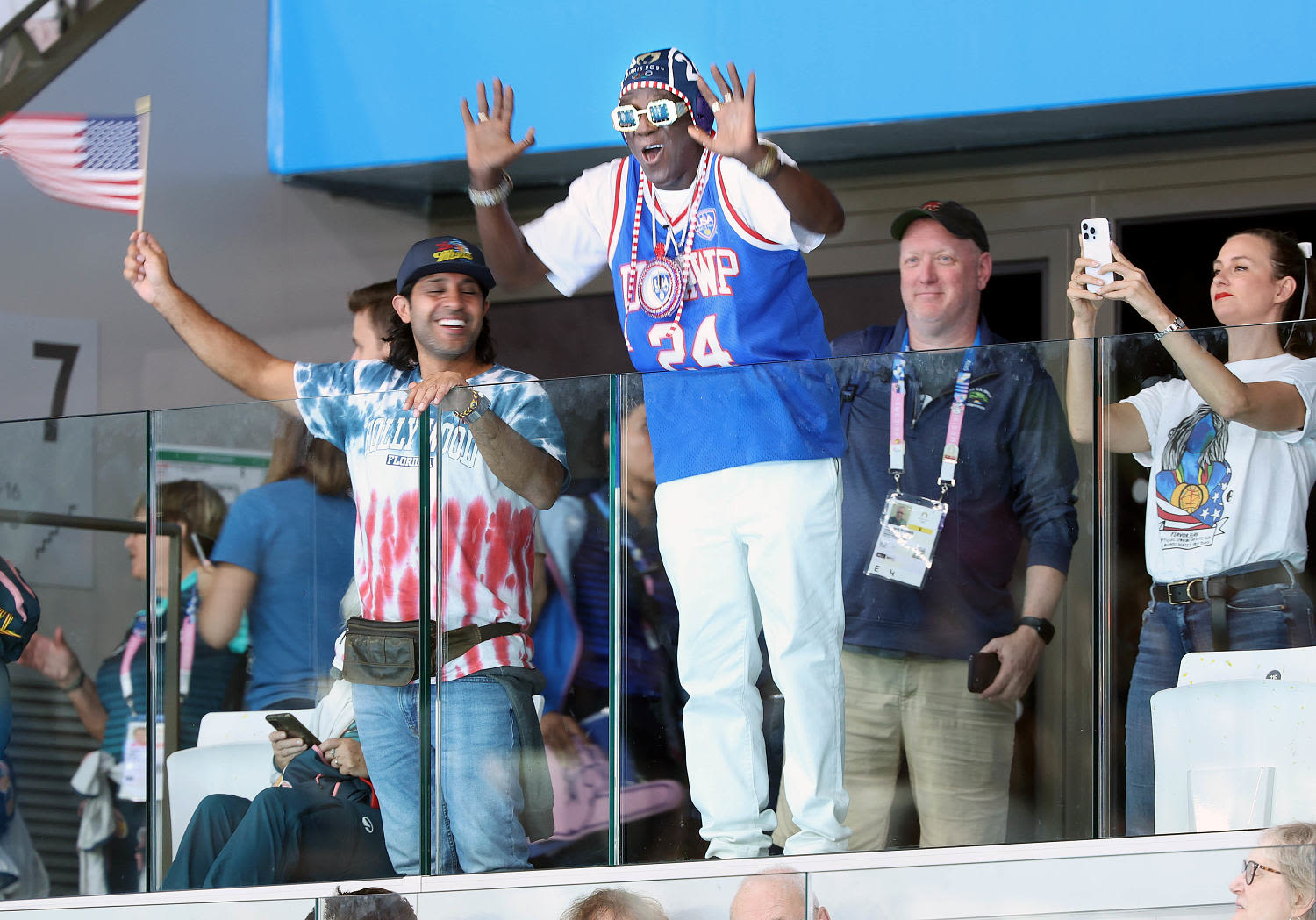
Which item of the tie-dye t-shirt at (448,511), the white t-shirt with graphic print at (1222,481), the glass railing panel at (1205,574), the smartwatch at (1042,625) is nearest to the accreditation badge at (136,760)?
the tie-dye t-shirt at (448,511)

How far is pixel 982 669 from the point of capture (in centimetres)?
306

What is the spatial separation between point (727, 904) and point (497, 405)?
3.74ft

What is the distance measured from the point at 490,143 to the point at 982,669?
170cm

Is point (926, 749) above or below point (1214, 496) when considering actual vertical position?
below

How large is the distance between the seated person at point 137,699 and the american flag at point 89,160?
125 cm

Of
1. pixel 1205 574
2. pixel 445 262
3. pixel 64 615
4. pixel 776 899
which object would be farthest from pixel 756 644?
pixel 64 615

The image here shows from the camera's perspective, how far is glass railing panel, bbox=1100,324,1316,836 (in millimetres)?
2971

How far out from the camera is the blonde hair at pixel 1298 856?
9.60 ft

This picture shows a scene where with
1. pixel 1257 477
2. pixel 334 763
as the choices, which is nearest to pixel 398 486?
pixel 334 763

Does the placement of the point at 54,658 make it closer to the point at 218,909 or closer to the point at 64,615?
the point at 64,615

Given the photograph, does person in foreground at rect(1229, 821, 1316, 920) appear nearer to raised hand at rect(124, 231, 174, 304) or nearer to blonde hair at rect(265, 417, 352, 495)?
blonde hair at rect(265, 417, 352, 495)

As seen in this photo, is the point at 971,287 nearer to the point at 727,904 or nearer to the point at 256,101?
the point at 727,904

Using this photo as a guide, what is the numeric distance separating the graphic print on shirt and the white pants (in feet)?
2.09

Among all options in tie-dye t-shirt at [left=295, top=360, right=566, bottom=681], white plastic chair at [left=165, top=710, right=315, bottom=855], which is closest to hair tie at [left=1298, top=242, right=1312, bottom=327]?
tie-dye t-shirt at [left=295, top=360, right=566, bottom=681]
